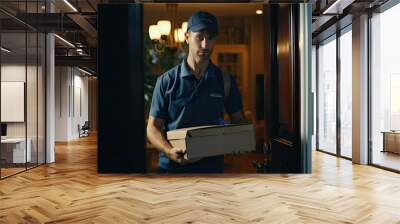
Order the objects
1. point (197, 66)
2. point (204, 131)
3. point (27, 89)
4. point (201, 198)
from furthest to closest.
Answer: point (27, 89) < point (197, 66) < point (204, 131) < point (201, 198)

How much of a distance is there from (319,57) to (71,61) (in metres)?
7.67

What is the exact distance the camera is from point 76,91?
1812cm

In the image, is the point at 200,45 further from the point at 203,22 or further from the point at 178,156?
the point at 178,156

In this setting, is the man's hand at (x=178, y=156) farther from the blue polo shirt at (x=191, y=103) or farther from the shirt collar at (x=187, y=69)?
the shirt collar at (x=187, y=69)

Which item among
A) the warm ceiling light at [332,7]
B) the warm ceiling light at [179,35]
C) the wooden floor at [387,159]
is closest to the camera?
the warm ceiling light at [179,35]

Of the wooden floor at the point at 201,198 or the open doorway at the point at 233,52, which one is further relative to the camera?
the open doorway at the point at 233,52

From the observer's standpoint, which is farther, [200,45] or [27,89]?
[27,89]

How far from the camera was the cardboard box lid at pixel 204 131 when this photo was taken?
6.00 meters

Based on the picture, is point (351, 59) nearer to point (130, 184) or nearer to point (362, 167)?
point (362, 167)

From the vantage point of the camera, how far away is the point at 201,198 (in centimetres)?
505

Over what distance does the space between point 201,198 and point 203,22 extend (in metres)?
2.93

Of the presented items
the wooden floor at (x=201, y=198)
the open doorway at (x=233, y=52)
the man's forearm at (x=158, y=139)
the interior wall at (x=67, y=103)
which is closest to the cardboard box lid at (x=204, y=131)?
the man's forearm at (x=158, y=139)

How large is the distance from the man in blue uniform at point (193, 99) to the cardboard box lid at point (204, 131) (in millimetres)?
115

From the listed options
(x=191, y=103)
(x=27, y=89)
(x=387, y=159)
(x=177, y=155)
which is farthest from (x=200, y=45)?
(x=387, y=159)
